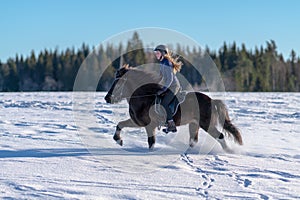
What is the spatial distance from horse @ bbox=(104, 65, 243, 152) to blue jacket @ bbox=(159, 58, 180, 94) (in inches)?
8.4

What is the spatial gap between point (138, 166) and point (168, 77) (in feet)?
6.30

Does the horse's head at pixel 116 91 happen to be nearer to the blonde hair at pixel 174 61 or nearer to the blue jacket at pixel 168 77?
the blue jacket at pixel 168 77

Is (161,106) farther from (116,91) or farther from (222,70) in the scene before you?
(222,70)

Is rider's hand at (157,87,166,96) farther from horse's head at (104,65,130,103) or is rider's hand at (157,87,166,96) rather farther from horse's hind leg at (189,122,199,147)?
horse's hind leg at (189,122,199,147)

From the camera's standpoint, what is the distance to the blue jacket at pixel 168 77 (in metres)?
7.59

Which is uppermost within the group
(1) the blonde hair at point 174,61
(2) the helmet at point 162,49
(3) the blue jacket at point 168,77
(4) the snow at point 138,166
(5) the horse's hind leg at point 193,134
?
(2) the helmet at point 162,49

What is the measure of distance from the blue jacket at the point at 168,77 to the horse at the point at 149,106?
0.70 ft

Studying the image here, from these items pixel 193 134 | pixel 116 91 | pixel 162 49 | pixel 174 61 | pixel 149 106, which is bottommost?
pixel 193 134

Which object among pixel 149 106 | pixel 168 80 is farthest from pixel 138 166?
pixel 168 80

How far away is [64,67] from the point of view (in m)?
70.9

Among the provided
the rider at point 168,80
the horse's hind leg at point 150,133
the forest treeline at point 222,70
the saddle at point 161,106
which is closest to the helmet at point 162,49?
the rider at point 168,80

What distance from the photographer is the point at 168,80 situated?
301 inches

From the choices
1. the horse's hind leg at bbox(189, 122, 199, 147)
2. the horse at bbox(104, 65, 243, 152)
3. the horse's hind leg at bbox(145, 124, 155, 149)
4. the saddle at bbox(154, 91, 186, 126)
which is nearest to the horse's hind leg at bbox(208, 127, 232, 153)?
the horse at bbox(104, 65, 243, 152)

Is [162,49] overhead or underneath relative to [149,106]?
overhead
